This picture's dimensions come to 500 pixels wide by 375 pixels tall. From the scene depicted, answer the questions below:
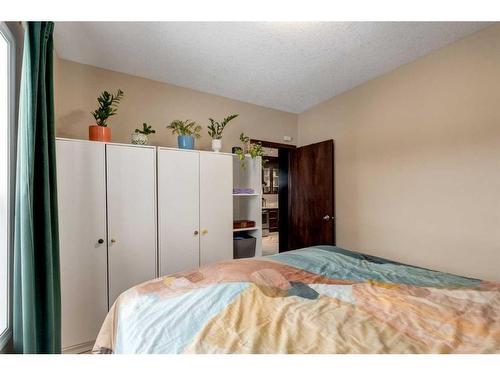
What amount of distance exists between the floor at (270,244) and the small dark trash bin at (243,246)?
79.2 inches

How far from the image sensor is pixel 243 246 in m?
2.64

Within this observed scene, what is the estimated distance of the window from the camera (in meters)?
1.09

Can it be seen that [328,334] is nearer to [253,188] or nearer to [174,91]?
[253,188]

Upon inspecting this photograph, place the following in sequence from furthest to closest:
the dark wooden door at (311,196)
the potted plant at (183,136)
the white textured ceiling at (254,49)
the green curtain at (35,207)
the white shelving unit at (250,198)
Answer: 1. the dark wooden door at (311,196)
2. the white shelving unit at (250,198)
3. the potted plant at (183,136)
4. the white textured ceiling at (254,49)
5. the green curtain at (35,207)

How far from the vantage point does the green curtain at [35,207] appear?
0.99 meters

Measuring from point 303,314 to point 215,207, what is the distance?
1.55 m

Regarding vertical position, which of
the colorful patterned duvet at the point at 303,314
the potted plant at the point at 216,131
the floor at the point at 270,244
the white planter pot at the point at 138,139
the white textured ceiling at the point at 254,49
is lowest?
the floor at the point at 270,244

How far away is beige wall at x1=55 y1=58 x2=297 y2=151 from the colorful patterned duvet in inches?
68.0

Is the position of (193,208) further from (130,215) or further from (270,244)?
(270,244)

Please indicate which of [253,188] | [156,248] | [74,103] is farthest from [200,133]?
[156,248]

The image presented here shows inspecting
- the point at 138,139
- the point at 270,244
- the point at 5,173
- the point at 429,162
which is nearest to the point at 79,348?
the point at 5,173

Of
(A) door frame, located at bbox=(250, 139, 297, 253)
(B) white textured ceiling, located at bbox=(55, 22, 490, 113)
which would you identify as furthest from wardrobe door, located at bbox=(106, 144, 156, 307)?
(A) door frame, located at bbox=(250, 139, 297, 253)

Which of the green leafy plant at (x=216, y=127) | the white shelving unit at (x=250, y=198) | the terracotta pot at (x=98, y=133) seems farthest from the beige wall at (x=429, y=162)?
the terracotta pot at (x=98, y=133)

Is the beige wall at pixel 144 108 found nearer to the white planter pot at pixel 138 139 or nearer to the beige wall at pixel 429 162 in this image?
the white planter pot at pixel 138 139
